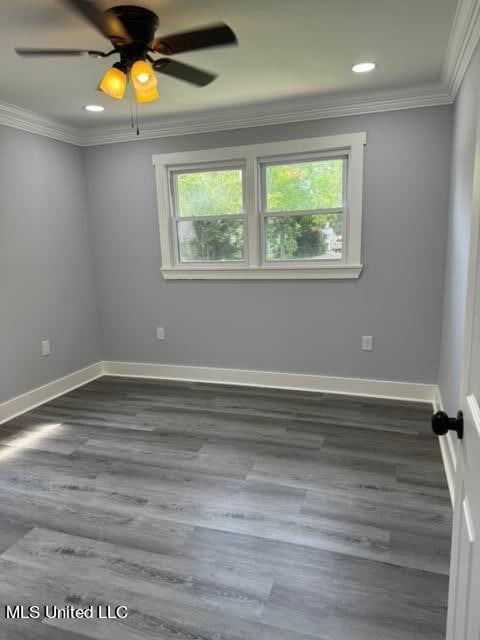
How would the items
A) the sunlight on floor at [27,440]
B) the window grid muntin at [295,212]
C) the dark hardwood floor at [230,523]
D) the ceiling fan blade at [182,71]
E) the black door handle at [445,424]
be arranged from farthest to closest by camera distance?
the window grid muntin at [295,212], the sunlight on floor at [27,440], the ceiling fan blade at [182,71], the dark hardwood floor at [230,523], the black door handle at [445,424]

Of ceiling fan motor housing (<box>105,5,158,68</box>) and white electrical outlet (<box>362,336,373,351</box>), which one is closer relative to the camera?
ceiling fan motor housing (<box>105,5,158,68</box>)

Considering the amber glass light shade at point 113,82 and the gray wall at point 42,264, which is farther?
the gray wall at point 42,264

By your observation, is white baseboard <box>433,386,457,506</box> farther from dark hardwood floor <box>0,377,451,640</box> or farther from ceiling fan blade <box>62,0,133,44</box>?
ceiling fan blade <box>62,0,133,44</box>

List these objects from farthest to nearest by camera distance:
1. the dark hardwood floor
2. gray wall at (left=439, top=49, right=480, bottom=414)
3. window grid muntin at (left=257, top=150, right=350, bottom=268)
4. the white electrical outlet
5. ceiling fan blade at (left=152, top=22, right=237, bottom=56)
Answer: the white electrical outlet → window grid muntin at (left=257, top=150, right=350, bottom=268) → gray wall at (left=439, top=49, right=480, bottom=414) → ceiling fan blade at (left=152, top=22, right=237, bottom=56) → the dark hardwood floor

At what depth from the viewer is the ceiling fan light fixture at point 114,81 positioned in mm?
1944

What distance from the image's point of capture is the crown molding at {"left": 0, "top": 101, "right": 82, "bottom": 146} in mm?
3215

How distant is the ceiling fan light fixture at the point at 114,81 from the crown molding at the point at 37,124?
1679 millimetres

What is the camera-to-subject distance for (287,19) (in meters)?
2.04

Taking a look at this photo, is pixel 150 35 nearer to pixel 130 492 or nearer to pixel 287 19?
pixel 287 19

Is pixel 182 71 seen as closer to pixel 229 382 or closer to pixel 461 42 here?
pixel 461 42

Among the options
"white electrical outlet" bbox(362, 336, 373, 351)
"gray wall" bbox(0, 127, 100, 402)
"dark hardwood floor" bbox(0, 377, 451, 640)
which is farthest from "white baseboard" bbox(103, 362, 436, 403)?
"gray wall" bbox(0, 127, 100, 402)

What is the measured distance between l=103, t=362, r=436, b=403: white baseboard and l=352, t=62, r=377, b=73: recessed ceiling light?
237 cm

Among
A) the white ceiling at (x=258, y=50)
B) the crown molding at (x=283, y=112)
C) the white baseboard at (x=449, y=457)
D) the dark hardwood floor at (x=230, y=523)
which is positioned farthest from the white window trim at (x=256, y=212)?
the white baseboard at (x=449, y=457)

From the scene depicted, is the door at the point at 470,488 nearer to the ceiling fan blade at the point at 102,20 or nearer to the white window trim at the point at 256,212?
the ceiling fan blade at the point at 102,20
